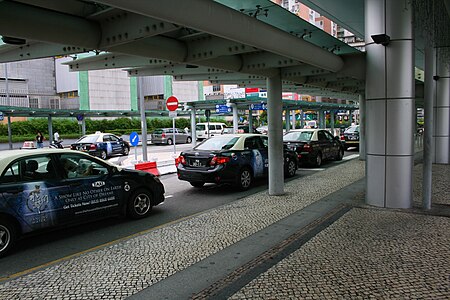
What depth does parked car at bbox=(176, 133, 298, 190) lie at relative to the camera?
9.77 m

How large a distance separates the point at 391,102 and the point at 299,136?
833 cm

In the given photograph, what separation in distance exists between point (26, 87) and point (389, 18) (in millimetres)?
52733

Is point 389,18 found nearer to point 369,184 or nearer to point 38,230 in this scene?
point 369,184

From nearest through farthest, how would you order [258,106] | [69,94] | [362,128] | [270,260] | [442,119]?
[270,260], [442,119], [362,128], [258,106], [69,94]

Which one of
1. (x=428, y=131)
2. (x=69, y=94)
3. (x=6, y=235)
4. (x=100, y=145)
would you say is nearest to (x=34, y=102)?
(x=69, y=94)

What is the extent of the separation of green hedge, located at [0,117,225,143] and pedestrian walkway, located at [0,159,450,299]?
1353 inches

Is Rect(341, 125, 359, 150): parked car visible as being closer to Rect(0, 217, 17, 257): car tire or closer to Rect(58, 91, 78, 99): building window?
Rect(0, 217, 17, 257): car tire

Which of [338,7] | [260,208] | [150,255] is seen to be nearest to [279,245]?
[150,255]

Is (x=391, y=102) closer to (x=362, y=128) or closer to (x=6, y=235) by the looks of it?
(x=6, y=235)

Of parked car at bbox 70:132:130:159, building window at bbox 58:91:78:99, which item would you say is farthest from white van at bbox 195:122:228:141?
building window at bbox 58:91:78:99

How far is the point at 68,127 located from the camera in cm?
4275

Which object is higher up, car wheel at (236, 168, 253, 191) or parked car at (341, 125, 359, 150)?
parked car at (341, 125, 359, 150)

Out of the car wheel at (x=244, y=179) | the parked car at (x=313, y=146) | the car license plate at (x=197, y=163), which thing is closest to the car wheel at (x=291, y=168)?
the parked car at (x=313, y=146)

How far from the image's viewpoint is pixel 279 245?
18.6 ft
